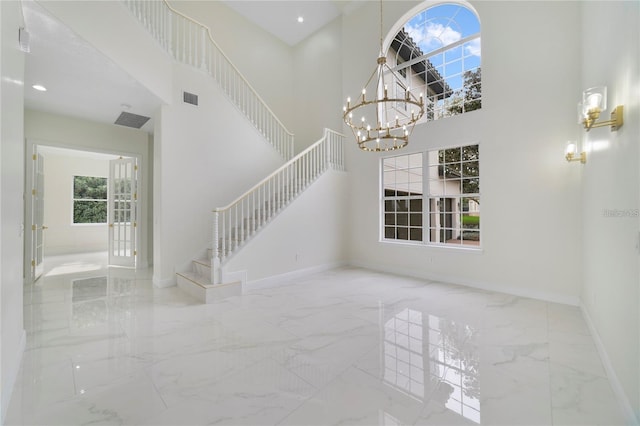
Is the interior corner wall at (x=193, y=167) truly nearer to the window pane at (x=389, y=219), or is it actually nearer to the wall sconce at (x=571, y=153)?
the window pane at (x=389, y=219)

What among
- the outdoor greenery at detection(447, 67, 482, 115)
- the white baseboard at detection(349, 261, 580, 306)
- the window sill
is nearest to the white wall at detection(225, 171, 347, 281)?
the white baseboard at detection(349, 261, 580, 306)

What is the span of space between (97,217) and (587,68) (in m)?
12.5

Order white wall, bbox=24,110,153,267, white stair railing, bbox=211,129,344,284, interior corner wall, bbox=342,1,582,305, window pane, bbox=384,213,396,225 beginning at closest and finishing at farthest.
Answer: interior corner wall, bbox=342,1,582,305, white stair railing, bbox=211,129,344,284, white wall, bbox=24,110,153,267, window pane, bbox=384,213,396,225

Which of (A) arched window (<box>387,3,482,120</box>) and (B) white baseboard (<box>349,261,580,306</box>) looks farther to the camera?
(A) arched window (<box>387,3,482,120</box>)

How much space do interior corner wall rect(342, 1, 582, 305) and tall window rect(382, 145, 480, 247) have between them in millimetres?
339

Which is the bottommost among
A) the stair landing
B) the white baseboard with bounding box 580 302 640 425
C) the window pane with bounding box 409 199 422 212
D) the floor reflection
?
the floor reflection

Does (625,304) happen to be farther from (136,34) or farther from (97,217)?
(97,217)

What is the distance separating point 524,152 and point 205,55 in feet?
19.7

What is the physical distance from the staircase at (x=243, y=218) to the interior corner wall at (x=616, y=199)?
4107 mm

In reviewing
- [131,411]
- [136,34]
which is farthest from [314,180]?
[131,411]

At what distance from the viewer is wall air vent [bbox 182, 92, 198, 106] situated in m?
4.96

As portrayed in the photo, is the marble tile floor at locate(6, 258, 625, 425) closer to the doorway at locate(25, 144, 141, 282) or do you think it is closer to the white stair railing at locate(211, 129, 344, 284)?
the white stair railing at locate(211, 129, 344, 284)

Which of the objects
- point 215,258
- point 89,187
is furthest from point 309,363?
point 89,187

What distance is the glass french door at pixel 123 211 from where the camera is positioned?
6.35 metres
